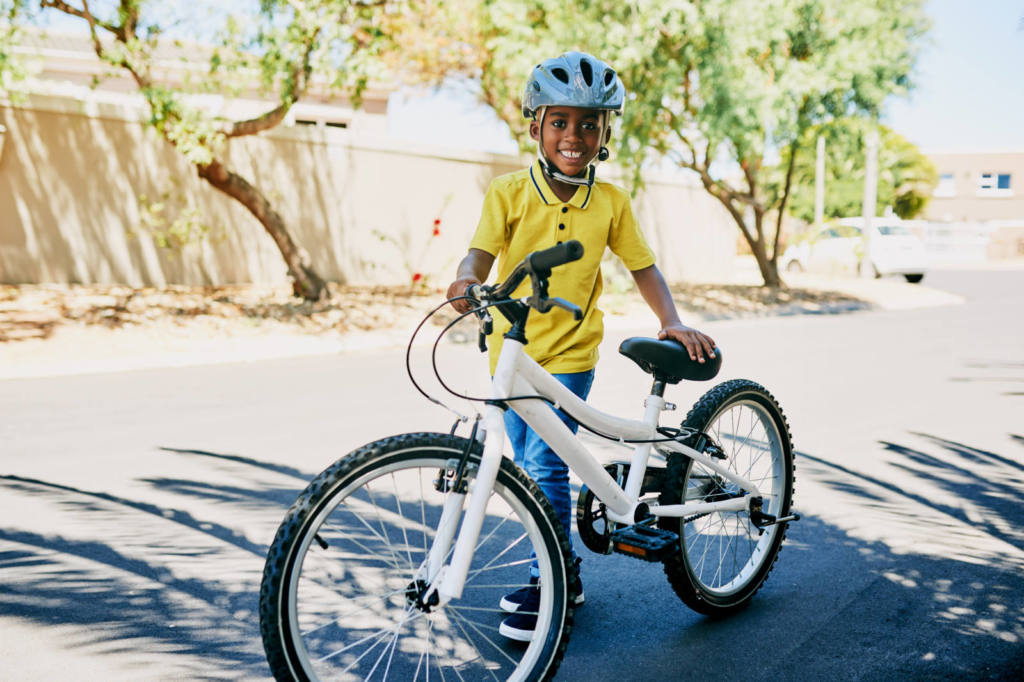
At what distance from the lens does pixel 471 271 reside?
299 centimetres

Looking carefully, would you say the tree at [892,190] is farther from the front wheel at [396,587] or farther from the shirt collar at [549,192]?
the shirt collar at [549,192]

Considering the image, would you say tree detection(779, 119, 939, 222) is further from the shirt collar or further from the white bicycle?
the shirt collar

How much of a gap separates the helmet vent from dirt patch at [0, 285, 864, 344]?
9.01m

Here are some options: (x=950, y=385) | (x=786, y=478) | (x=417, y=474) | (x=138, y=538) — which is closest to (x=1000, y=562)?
(x=786, y=478)

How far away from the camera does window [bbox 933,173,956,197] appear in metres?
62.1

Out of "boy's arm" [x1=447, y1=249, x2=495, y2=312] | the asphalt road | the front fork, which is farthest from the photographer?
the asphalt road

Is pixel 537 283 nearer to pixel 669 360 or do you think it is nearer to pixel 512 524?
pixel 669 360

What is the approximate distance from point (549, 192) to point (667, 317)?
63 cm

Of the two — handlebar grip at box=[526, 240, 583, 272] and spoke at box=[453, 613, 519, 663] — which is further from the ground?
handlebar grip at box=[526, 240, 583, 272]

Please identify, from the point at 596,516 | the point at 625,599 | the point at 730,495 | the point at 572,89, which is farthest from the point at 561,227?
the point at 625,599

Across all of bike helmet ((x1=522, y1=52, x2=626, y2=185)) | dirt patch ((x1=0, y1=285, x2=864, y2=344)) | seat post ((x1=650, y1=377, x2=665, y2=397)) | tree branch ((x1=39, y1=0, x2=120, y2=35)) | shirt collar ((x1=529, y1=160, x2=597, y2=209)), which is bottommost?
dirt patch ((x1=0, y1=285, x2=864, y2=344))

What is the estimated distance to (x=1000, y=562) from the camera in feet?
13.4

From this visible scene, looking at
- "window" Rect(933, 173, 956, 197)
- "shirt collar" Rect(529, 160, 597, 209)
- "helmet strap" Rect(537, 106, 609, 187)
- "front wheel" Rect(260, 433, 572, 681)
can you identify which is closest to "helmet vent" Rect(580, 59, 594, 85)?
"helmet strap" Rect(537, 106, 609, 187)

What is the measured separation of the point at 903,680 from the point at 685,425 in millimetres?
1075
